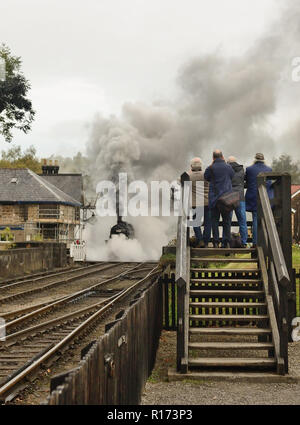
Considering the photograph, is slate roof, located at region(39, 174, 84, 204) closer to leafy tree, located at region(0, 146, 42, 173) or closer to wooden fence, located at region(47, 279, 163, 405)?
leafy tree, located at region(0, 146, 42, 173)

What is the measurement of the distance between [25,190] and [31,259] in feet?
64.6

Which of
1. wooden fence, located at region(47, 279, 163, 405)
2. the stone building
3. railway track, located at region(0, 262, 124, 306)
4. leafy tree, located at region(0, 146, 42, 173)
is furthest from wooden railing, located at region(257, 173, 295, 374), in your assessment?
leafy tree, located at region(0, 146, 42, 173)

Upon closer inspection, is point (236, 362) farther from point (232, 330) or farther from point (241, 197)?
point (241, 197)

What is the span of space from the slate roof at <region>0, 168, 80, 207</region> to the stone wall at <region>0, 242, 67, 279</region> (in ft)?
42.7

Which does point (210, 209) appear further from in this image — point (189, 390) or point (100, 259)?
point (100, 259)

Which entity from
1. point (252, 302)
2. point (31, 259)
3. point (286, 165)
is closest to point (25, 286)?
point (31, 259)

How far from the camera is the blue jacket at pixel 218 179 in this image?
8703 mm

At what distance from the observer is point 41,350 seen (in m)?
7.89

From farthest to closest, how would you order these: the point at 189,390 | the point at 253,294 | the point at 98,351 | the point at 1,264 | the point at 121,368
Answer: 1. the point at 1,264
2. the point at 253,294
3. the point at 189,390
4. the point at 121,368
5. the point at 98,351

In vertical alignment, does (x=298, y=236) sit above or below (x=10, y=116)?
below

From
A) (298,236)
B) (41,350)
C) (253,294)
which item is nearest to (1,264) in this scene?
(41,350)

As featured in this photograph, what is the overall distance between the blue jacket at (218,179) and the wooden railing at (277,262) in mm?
627

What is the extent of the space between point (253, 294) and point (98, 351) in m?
4.03

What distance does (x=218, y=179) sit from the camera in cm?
871
